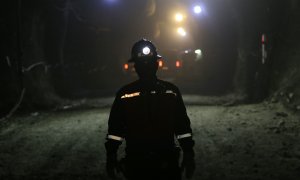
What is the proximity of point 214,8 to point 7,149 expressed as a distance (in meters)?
21.3

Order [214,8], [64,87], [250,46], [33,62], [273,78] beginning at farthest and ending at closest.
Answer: [214,8]
[64,87]
[250,46]
[33,62]
[273,78]

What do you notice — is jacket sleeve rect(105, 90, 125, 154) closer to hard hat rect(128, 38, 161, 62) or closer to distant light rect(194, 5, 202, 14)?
hard hat rect(128, 38, 161, 62)

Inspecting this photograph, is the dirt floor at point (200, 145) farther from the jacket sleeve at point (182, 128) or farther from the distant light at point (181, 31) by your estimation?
the distant light at point (181, 31)

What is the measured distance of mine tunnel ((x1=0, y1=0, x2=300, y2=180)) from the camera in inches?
332

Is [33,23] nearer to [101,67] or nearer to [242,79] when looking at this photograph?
[242,79]

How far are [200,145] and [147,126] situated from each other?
16.8 feet

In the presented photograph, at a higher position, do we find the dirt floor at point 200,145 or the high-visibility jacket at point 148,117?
the high-visibility jacket at point 148,117

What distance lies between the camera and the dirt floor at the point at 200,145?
7578 mm

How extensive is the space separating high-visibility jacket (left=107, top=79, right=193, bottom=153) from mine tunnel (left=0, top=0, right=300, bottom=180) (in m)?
0.42

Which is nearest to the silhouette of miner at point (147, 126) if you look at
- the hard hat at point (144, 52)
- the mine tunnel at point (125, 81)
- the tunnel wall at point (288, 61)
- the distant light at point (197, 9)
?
the hard hat at point (144, 52)

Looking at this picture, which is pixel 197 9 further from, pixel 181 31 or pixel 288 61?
pixel 288 61

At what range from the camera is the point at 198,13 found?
112 feet

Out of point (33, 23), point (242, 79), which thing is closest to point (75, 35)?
point (33, 23)

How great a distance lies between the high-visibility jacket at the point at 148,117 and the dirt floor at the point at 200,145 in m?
2.71
